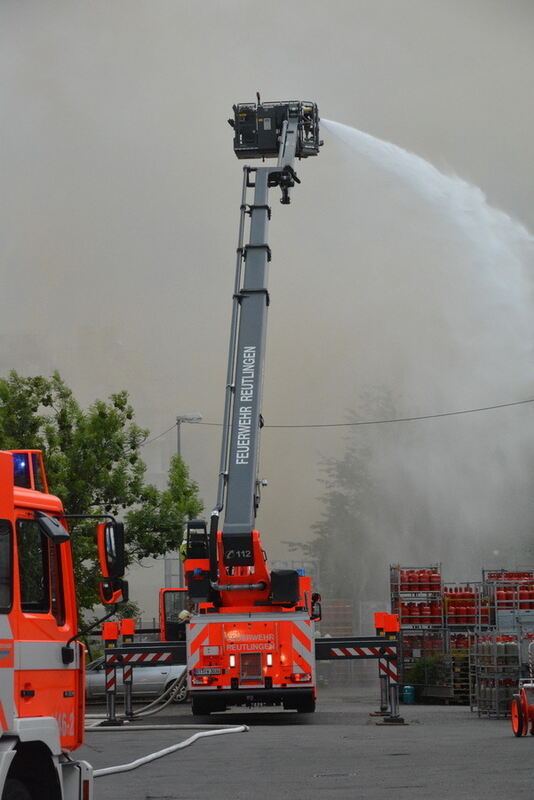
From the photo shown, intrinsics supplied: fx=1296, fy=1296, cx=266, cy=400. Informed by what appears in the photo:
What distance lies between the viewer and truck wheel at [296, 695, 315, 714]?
71.7 feet

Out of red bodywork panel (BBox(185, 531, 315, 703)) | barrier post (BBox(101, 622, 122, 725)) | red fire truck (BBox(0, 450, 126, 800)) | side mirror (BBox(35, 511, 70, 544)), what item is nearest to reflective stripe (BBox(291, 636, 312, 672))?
red bodywork panel (BBox(185, 531, 315, 703))

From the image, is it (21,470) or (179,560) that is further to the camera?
(179,560)

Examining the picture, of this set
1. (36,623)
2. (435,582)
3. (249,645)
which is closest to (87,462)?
(435,582)

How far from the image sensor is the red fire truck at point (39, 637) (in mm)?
8289

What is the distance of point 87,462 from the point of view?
33.2 metres

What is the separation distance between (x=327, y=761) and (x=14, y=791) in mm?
7821

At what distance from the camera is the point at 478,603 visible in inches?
1139

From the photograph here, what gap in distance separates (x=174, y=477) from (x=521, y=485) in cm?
2121

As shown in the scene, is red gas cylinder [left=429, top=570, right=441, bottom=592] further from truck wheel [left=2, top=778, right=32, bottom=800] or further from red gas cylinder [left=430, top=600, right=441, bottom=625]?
truck wheel [left=2, top=778, right=32, bottom=800]

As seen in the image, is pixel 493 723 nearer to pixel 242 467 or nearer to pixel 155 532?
pixel 242 467

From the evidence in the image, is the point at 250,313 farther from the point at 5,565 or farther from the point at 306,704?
the point at 5,565

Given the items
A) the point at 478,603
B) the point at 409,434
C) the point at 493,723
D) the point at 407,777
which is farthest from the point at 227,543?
the point at 409,434

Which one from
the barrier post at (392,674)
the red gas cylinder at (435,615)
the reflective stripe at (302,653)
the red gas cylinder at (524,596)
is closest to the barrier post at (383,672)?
the barrier post at (392,674)

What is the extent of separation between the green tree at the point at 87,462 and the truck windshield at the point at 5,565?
24076mm
